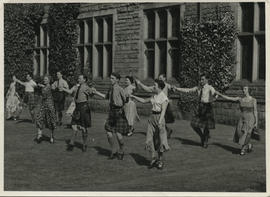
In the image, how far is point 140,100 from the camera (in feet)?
28.6

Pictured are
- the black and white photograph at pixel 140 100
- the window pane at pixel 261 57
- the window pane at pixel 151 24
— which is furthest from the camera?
the window pane at pixel 151 24

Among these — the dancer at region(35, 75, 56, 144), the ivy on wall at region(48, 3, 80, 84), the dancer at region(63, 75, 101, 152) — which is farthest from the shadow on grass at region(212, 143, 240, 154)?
the ivy on wall at region(48, 3, 80, 84)

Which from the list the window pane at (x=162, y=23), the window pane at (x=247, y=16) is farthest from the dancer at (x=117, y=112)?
the window pane at (x=162, y=23)

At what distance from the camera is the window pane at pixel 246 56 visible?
13430 mm

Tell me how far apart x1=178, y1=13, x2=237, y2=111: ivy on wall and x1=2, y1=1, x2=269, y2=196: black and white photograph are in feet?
0.11

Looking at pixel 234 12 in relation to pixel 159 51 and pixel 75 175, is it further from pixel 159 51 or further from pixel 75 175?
pixel 75 175

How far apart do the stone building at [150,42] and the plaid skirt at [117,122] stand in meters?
4.77

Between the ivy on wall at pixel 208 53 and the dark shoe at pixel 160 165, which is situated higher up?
the ivy on wall at pixel 208 53

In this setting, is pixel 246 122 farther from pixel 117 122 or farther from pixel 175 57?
pixel 175 57

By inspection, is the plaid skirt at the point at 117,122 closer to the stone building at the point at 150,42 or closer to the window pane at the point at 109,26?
the stone building at the point at 150,42

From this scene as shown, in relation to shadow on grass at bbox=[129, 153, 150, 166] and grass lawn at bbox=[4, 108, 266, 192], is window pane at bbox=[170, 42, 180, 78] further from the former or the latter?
shadow on grass at bbox=[129, 153, 150, 166]

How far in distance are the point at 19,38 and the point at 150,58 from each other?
8406 mm

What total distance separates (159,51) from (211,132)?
4.82 metres

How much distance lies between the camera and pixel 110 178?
8133mm
